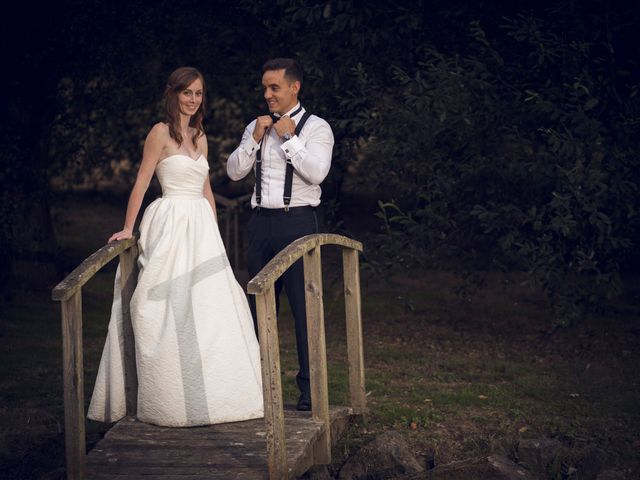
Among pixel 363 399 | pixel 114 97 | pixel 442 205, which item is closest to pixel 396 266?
pixel 442 205

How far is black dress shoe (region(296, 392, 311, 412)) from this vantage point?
6926 mm

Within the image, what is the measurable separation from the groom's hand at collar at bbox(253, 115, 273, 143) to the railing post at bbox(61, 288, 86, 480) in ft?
5.97

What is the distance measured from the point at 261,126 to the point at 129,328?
1.56m

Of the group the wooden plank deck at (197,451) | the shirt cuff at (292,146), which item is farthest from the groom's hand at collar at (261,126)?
the wooden plank deck at (197,451)

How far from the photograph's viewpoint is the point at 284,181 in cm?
688

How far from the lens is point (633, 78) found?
9.42 metres

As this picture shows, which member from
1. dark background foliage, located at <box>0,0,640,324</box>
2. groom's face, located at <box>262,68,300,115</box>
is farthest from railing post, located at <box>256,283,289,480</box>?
dark background foliage, located at <box>0,0,640,324</box>

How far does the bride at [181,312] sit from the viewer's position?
661 centimetres

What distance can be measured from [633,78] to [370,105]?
2468 millimetres

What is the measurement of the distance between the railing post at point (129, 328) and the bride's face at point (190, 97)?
3.12 feet

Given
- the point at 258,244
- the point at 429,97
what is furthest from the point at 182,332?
the point at 429,97

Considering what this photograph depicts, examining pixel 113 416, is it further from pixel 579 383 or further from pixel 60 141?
pixel 60 141

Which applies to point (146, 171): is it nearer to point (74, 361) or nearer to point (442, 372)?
point (74, 361)

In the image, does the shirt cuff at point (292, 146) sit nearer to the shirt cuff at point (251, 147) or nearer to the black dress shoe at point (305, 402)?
the shirt cuff at point (251, 147)
